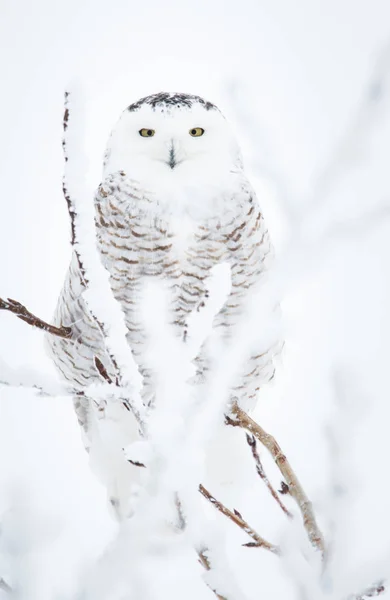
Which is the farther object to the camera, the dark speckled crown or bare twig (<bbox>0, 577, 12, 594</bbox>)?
the dark speckled crown

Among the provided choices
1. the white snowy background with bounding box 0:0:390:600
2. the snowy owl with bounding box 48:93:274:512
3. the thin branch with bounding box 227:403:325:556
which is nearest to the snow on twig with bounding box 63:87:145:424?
the white snowy background with bounding box 0:0:390:600

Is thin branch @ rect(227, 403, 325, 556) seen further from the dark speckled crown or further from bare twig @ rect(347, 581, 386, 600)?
the dark speckled crown

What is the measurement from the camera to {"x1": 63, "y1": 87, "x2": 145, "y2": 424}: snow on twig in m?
0.90

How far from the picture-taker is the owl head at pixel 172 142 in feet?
6.77

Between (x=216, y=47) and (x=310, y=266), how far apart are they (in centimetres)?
7501

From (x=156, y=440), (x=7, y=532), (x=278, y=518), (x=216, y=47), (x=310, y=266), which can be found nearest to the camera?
(x=310, y=266)

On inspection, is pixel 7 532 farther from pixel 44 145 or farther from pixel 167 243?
pixel 44 145

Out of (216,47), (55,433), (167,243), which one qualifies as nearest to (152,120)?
(167,243)

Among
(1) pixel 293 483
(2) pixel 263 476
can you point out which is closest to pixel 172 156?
(2) pixel 263 476

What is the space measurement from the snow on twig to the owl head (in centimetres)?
113

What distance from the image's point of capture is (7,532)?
0.93 metres

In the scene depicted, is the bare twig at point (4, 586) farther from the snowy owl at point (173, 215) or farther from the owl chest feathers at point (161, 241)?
the owl chest feathers at point (161, 241)

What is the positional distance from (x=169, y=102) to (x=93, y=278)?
1253mm

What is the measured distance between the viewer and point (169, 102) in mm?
2100
